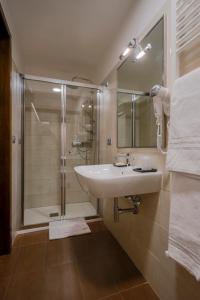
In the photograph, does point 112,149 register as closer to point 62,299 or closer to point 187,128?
point 187,128

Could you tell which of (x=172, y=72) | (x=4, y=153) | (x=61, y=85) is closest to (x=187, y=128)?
(x=172, y=72)

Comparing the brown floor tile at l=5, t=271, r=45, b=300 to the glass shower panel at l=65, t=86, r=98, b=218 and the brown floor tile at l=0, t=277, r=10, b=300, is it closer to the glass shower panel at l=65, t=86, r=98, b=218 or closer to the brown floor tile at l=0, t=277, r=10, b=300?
the brown floor tile at l=0, t=277, r=10, b=300

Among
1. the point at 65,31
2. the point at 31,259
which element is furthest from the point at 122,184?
the point at 65,31

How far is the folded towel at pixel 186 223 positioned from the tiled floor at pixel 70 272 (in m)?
0.58

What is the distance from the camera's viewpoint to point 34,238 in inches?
68.1

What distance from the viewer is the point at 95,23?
1704mm

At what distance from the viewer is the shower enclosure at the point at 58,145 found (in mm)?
2324

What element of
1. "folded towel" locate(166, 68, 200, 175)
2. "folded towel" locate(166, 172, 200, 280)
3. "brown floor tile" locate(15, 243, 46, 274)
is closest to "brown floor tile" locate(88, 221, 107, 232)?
"brown floor tile" locate(15, 243, 46, 274)

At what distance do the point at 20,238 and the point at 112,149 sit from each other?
1426mm

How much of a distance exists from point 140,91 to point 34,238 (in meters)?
1.88

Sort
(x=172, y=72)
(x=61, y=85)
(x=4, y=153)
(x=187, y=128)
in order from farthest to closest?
1. (x=61, y=85)
2. (x=4, y=153)
3. (x=172, y=72)
4. (x=187, y=128)

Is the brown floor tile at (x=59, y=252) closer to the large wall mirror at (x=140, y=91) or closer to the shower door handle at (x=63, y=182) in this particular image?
the shower door handle at (x=63, y=182)

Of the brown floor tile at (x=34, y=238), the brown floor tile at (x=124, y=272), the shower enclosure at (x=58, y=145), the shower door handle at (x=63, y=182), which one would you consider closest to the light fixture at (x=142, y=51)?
the shower enclosure at (x=58, y=145)

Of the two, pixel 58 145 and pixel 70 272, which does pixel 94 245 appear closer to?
pixel 70 272
